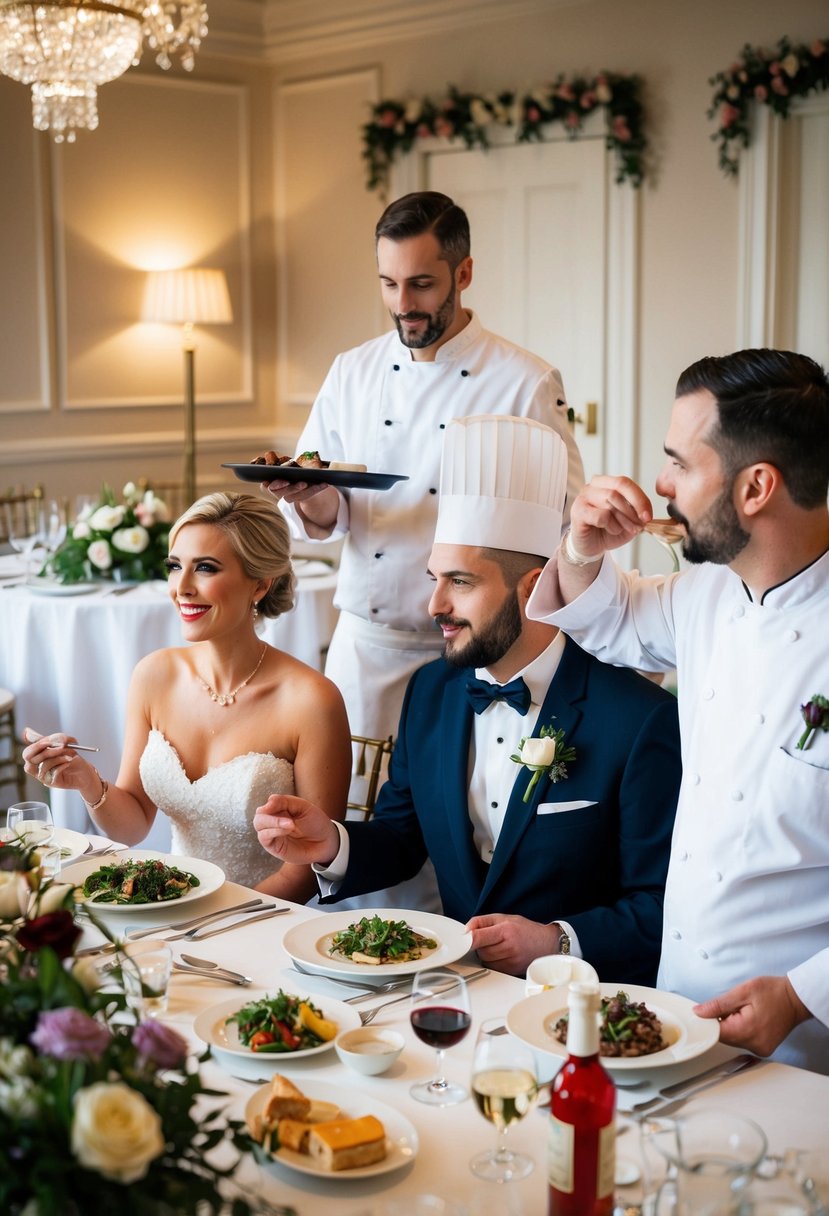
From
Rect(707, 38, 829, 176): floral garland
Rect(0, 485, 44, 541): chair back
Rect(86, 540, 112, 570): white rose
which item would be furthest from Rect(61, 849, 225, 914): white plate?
Rect(707, 38, 829, 176): floral garland

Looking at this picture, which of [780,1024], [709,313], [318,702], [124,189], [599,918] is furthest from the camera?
[124,189]

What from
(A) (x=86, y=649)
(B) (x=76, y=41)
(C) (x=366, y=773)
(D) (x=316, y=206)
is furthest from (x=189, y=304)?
(C) (x=366, y=773)

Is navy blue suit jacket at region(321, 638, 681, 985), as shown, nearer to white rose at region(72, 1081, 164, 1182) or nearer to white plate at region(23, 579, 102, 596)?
white rose at region(72, 1081, 164, 1182)

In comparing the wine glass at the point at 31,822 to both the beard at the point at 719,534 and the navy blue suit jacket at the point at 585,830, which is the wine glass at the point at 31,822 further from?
the beard at the point at 719,534

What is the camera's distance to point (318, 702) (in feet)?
9.97

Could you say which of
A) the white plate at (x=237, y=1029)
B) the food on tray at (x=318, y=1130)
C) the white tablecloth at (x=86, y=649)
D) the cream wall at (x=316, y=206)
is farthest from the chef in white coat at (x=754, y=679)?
the cream wall at (x=316, y=206)

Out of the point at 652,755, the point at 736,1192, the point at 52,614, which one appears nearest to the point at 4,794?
the point at 52,614

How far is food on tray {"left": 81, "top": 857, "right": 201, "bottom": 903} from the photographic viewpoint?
2301 mm

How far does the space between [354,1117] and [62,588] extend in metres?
3.56

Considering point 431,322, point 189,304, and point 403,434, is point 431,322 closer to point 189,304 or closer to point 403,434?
point 403,434

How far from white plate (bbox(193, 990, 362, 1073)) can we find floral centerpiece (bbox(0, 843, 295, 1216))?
0.42 metres

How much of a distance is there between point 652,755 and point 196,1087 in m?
1.40

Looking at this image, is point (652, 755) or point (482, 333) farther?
point (482, 333)

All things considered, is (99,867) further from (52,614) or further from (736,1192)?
(52,614)
